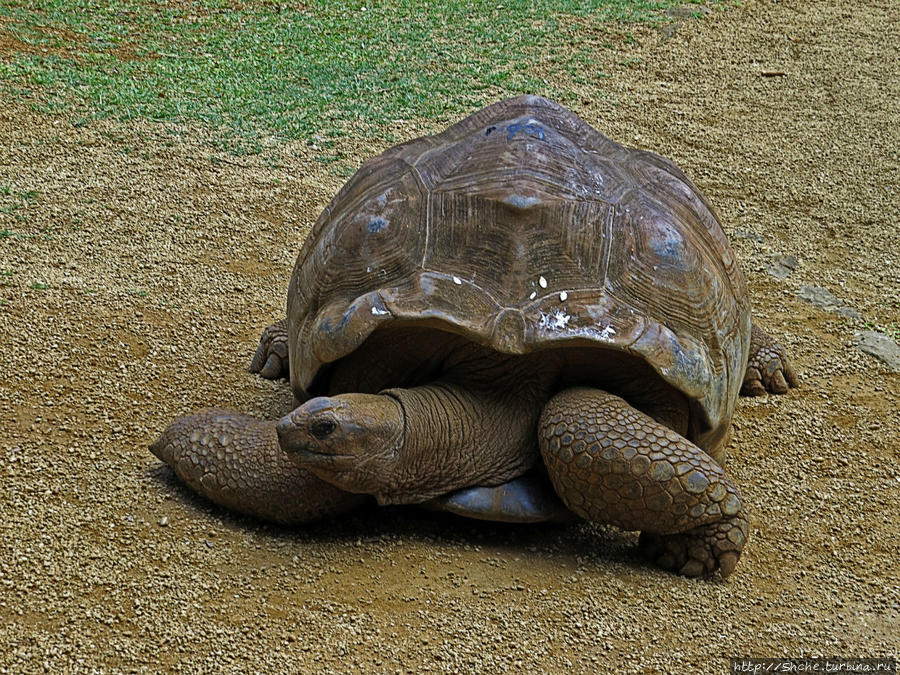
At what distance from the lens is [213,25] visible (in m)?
8.39

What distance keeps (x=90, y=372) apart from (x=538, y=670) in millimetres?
2073

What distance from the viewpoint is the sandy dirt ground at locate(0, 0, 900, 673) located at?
2.65 m

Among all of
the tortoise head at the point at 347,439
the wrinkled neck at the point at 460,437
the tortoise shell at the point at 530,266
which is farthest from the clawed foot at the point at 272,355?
the tortoise head at the point at 347,439

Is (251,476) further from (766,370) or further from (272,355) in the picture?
(766,370)

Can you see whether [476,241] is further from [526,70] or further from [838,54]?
[838,54]

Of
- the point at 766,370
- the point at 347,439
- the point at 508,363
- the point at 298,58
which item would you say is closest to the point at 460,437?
the point at 508,363

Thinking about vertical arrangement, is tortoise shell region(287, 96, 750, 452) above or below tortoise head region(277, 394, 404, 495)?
above

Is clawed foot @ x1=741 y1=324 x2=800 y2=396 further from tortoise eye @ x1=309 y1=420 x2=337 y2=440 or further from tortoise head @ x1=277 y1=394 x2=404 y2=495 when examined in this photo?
tortoise eye @ x1=309 y1=420 x2=337 y2=440

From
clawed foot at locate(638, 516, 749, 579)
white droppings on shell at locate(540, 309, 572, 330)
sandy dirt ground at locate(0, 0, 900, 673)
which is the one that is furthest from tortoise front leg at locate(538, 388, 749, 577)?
white droppings on shell at locate(540, 309, 572, 330)

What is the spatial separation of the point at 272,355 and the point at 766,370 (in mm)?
2071

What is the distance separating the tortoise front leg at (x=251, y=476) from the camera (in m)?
3.06

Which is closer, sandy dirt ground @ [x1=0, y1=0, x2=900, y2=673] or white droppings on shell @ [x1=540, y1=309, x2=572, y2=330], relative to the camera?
sandy dirt ground @ [x1=0, y1=0, x2=900, y2=673]

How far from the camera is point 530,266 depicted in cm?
313

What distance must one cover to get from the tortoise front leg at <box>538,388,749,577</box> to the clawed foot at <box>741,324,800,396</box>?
136 centimetres
